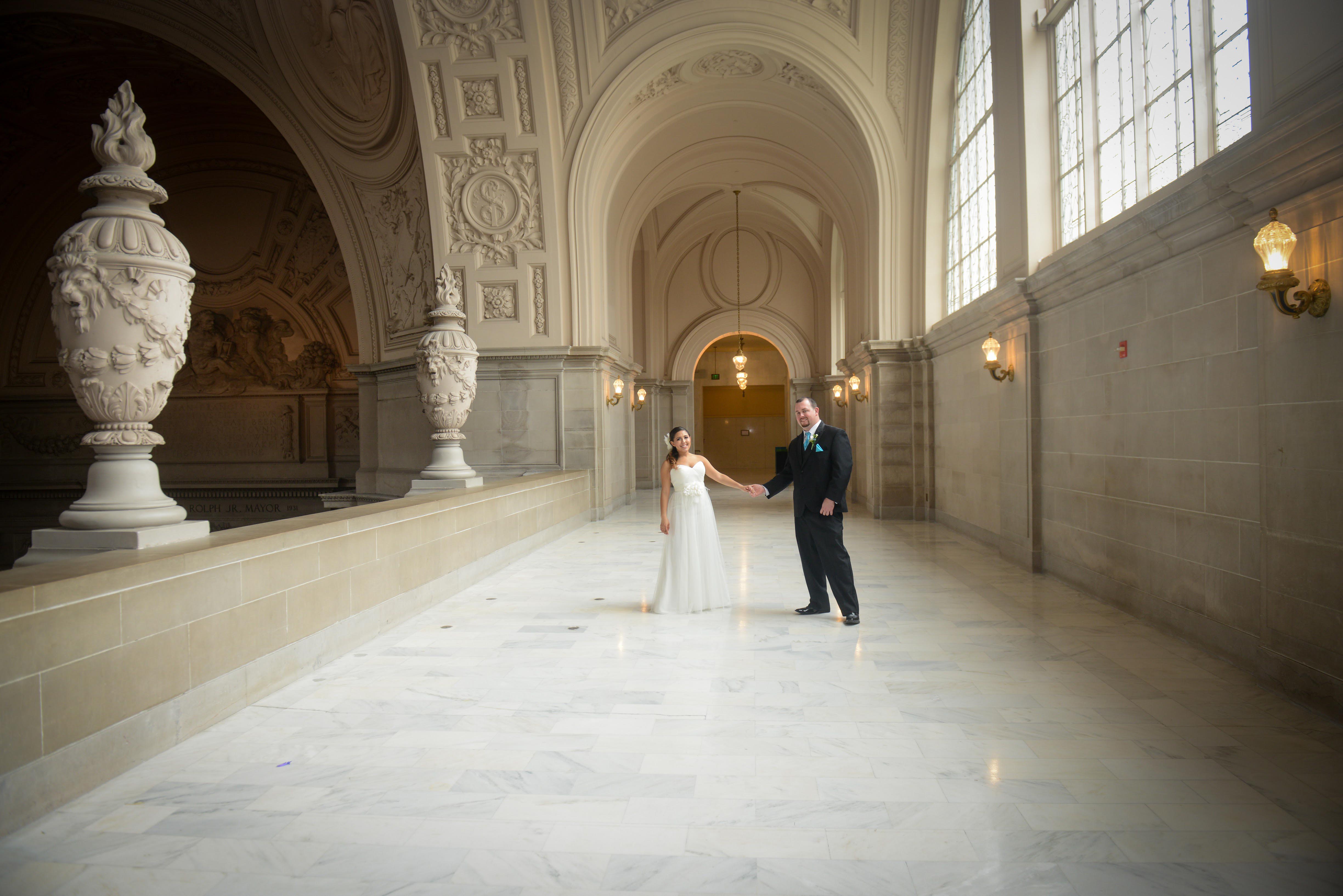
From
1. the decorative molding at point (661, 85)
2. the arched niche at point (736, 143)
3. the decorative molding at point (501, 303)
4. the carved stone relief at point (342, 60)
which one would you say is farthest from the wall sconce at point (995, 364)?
the carved stone relief at point (342, 60)

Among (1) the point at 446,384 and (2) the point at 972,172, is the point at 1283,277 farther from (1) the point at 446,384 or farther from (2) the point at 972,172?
(2) the point at 972,172

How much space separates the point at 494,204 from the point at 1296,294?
1253cm

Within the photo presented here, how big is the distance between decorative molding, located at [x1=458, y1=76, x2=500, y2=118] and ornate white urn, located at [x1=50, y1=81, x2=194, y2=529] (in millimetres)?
10189

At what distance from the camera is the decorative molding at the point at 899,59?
12703 mm

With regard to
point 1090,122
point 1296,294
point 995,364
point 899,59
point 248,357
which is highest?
point 899,59

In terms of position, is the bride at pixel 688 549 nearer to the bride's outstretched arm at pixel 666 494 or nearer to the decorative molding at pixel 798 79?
the bride's outstretched arm at pixel 666 494

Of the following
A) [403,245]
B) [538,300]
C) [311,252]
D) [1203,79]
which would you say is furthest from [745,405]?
[1203,79]

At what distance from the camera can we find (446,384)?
340 inches

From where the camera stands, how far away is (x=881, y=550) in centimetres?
1022

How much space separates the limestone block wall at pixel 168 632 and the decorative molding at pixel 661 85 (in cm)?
1030

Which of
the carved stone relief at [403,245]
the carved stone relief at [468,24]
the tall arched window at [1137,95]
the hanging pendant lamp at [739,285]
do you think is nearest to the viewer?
the tall arched window at [1137,95]

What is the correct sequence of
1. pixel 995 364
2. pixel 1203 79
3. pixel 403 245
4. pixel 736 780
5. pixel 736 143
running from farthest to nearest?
pixel 736 143 < pixel 403 245 < pixel 995 364 < pixel 1203 79 < pixel 736 780

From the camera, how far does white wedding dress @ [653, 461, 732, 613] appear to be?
6.63 metres

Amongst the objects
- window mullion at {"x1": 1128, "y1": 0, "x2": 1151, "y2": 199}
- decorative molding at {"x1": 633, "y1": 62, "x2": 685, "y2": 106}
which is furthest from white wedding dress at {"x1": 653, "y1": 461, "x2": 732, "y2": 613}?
decorative molding at {"x1": 633, "y1": 62, "x2": 685, "y2": 106}
